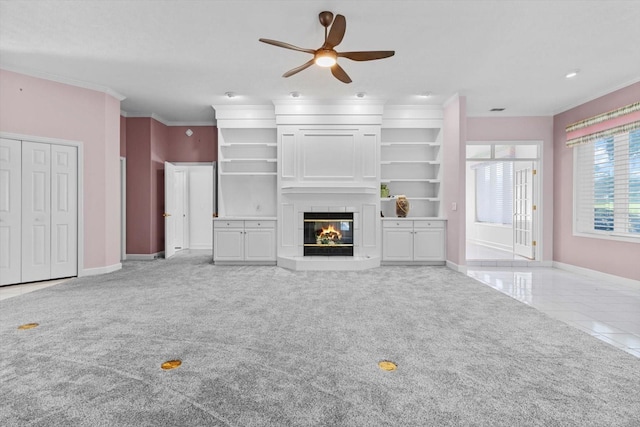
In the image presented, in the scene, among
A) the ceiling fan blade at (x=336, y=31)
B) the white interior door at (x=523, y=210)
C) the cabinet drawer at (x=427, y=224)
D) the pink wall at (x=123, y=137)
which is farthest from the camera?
the pink wall at (x=123, y=137)

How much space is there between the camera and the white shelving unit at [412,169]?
6133 millimetres

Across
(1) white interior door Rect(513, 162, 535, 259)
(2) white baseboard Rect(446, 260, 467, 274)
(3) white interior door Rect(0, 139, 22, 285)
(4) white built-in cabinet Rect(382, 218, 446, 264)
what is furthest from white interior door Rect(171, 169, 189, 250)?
(1) white interior door Rect(513, 162, 535, 259)

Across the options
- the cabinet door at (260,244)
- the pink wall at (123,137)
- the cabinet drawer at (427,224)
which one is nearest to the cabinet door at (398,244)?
the cabinet drawer at (427,224)

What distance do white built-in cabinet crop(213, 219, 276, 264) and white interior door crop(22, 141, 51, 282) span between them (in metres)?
2.35

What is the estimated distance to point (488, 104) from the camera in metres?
5.55

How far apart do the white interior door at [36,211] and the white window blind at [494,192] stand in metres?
8.97

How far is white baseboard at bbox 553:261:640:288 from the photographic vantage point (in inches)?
173

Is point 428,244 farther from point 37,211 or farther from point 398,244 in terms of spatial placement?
point 37,211

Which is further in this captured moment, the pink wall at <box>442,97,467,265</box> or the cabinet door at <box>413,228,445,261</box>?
the cabinet door at <box>413,228,445,261</box>

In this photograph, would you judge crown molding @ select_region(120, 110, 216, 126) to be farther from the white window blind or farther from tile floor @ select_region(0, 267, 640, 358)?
the white window blind

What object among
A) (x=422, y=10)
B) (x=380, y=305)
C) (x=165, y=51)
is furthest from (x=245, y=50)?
(x=380, y=305)

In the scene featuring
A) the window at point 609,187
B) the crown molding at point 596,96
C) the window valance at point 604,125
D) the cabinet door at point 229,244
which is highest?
the crown molding at point 596,96

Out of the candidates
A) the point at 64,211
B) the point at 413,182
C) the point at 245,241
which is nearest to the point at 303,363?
the point at 245,241

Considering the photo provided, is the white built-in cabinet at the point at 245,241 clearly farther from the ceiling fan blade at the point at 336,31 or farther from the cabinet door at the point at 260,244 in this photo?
the ceiling fan blade at the point at 336,31
